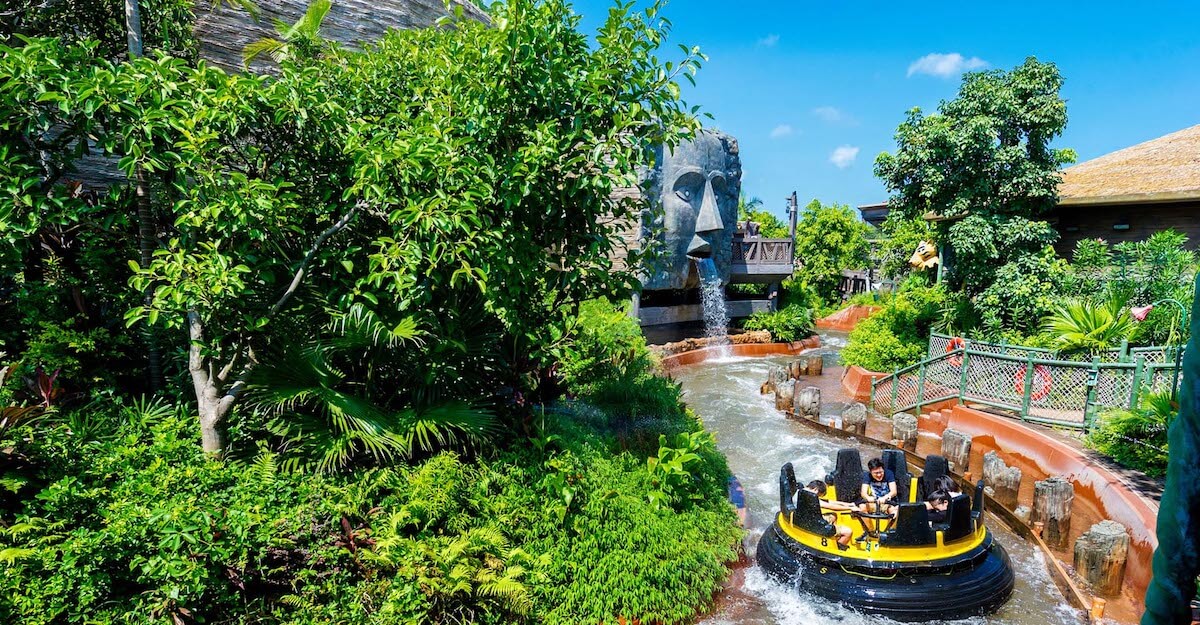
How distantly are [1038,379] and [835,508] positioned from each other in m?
5.20

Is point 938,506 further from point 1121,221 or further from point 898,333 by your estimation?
point 1121,221

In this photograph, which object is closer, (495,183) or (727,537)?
(495,183)

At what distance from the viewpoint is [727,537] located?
7.16 m

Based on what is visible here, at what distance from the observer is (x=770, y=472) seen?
34.4 ft

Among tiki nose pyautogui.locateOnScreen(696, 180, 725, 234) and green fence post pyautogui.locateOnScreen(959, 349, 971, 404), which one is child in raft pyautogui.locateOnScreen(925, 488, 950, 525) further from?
tiki nose pyautogui.locateOnScreen(696, 180, 725, 234)

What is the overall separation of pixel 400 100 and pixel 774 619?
21.0ft

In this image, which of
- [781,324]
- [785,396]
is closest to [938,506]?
[785,396]

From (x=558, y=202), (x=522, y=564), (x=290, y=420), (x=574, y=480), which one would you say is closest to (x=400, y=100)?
(x=558, y=202)

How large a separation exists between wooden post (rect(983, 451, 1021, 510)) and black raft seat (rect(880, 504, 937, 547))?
291 cm

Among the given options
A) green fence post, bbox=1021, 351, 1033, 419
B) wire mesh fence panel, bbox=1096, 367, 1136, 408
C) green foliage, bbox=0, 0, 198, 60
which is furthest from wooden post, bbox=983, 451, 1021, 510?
green foliage, bbox=0, 0, 198, 60

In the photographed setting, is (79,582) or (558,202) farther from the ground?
(558,202)

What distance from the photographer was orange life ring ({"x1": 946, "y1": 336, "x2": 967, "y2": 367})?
36.4ft

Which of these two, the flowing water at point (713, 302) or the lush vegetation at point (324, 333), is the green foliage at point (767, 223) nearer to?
the flowing water at point (713, 302)

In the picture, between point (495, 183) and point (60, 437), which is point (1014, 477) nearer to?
point (495, 183)
